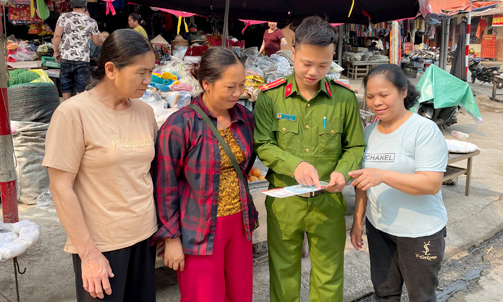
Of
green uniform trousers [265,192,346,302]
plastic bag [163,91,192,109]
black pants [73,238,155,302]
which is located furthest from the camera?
plastic bag [163,91,192,109]

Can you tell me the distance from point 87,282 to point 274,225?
1012mm

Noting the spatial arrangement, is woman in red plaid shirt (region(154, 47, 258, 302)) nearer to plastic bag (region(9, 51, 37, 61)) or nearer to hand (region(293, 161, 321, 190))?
hand (region(293, 161, 321, 190))

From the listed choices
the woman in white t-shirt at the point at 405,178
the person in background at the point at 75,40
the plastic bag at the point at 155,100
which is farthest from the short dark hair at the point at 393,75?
the person in background at the point at 75,40

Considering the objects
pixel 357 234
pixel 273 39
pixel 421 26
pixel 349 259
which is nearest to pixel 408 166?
pixel 357 234

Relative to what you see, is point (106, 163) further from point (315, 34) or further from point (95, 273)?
point (315, 34)

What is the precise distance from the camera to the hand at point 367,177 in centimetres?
198

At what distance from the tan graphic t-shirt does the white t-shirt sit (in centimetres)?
117

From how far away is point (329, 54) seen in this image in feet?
6.62

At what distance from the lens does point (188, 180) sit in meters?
1.94

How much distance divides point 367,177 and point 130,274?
1.19 metres

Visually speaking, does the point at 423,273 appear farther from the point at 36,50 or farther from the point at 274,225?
the point at 36,50

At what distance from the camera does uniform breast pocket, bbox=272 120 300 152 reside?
2166 mm

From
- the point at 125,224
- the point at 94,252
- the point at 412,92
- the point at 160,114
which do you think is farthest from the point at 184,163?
the point at 160,114

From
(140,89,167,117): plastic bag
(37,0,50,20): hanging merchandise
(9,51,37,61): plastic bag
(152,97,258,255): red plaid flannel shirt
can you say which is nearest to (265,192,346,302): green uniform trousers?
(152,97,258,255): red plaid flannel shirt
